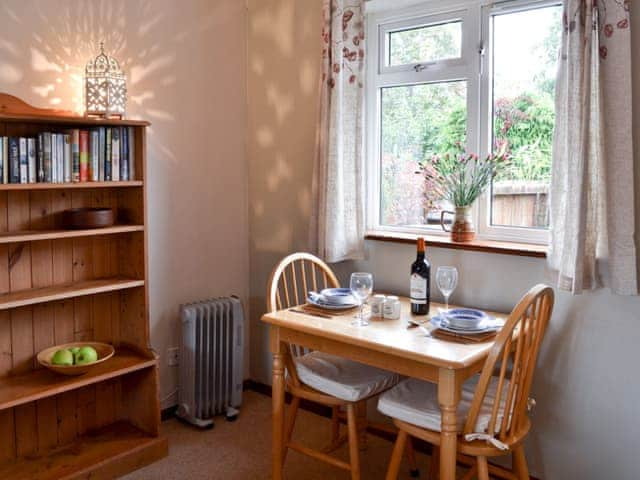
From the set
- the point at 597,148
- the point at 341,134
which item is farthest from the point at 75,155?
the point at 597,148

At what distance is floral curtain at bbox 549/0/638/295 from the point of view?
7.22 feet

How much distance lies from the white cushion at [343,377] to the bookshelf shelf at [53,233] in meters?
0.89

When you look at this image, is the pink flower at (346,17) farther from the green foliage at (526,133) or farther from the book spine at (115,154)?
the book spine at (115,154)

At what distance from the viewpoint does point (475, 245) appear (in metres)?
2.65

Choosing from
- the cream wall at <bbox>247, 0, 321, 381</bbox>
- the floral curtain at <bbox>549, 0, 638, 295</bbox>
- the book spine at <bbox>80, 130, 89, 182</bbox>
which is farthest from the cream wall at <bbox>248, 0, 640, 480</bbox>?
the book spine at <bbox>80, 130, 89, 182</bbox>

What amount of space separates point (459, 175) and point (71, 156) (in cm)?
158

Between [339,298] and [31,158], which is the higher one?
[31,158]

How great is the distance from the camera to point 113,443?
2.82m

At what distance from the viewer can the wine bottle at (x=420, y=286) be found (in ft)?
8.02

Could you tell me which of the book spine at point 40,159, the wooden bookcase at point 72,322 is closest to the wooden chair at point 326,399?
the wooden bookcase at point 72,322

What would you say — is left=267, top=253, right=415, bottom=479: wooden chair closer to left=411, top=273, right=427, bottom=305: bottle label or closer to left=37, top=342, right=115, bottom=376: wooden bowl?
left=411, top=273, right=427, bottom=305: bottle label

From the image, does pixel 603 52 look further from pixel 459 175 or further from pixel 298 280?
pixel 298 280

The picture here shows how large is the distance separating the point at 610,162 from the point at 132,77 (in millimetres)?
2053

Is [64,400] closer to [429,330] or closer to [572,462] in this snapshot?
[429,330]
